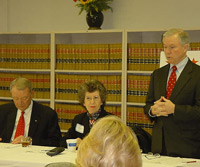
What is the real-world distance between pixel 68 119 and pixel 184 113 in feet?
8.50

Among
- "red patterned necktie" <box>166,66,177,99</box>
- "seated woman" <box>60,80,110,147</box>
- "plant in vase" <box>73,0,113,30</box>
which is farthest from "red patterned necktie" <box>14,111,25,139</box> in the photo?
"plant in vase" <box>73,0,113,30</box>

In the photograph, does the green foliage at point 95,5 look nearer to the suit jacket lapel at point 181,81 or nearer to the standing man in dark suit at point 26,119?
the standing man in dark suit at point 26,119

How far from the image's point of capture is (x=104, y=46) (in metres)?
5.11

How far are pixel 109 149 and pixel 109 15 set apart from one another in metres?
4.42

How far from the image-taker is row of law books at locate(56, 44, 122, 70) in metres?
5.05

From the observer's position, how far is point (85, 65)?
17.0 ft

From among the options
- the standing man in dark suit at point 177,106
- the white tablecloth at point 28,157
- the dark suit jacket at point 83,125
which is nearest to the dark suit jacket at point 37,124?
the dark suit jacket at point 83,125

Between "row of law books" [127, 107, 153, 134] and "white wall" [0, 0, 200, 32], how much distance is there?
1.14 meters

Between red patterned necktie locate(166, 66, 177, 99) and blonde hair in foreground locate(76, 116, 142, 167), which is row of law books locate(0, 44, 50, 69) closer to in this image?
red patterned necktie locate(166, 66, 177, 99)

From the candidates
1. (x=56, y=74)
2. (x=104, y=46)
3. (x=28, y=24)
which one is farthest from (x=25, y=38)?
(x=104, y=46)

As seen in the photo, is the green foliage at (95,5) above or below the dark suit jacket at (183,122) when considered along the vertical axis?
above

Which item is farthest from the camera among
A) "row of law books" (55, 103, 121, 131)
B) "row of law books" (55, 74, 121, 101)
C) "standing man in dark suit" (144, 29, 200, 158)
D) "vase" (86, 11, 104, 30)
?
"row of law books" (55, 103, 121, 131)

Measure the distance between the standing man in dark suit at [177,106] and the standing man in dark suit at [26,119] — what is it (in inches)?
40.6

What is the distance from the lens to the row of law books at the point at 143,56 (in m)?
4.88
